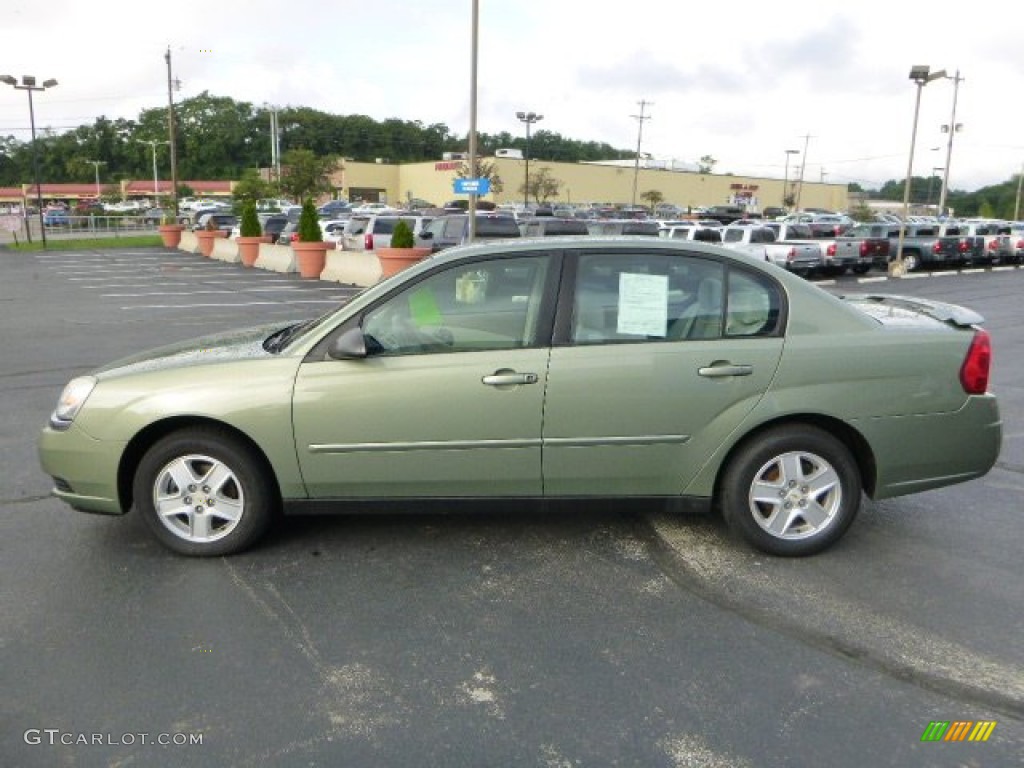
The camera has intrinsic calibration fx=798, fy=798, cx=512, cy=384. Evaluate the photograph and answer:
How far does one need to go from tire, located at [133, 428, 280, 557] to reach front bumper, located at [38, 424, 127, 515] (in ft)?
0.40

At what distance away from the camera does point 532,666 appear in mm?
3113

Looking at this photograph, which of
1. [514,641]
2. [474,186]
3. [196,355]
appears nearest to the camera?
[514,641]

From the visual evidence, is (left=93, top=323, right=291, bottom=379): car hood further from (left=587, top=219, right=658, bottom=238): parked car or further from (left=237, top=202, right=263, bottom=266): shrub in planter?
(left=237, top=202, right=263, bottom=266): shrub in planter

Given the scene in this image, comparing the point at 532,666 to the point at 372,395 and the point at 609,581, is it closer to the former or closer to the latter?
the point at 609,581

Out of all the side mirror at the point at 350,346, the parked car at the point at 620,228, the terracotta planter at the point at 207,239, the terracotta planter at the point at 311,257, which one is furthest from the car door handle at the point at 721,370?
the terracotta planter at the point at 207,239

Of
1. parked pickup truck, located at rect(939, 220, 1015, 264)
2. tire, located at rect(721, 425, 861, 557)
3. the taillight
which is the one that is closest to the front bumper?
tire, located at rect(721, 425, 861, 557)

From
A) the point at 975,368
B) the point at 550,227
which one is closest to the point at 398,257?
the point at 550,227

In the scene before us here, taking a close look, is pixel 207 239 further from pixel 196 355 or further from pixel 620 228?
pixel 196 355

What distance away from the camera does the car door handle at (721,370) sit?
3.85 m

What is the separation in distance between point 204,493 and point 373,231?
66.4ft

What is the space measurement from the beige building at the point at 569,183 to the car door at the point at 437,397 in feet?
265

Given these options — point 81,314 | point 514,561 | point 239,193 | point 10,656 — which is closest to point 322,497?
point 514,561

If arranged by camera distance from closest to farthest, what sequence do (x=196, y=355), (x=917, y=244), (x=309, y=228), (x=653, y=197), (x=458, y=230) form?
(x=196, y=355)
(x=458, y=230)
(x=309, y=228)
(x=917, y=244)
(x=653, y=197)
